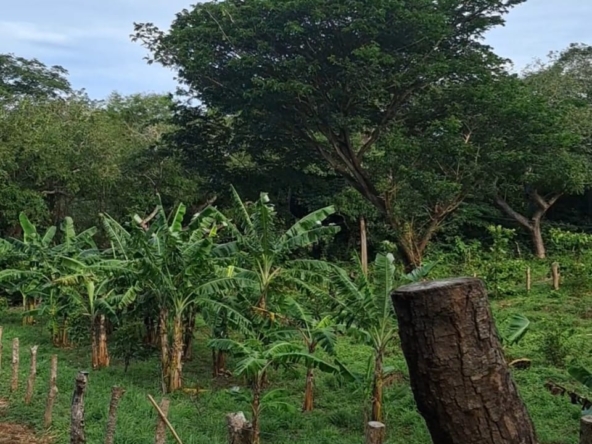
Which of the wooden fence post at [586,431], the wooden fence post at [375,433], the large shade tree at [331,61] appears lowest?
the wooden fence post at [375,433]

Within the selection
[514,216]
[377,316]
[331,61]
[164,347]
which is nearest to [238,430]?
[377,316]

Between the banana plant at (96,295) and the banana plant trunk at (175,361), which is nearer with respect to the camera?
the banana plant trunk at (175,361)

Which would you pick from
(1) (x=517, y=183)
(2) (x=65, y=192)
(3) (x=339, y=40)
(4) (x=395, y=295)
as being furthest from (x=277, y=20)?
(4) (x=395, y=295)

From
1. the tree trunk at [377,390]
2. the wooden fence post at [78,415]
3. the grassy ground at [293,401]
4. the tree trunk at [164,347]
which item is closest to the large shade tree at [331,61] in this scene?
the grassy ground at [293,401]

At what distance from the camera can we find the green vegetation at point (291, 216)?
23.3 feet

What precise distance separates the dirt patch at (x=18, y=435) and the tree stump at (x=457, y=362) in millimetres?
5155

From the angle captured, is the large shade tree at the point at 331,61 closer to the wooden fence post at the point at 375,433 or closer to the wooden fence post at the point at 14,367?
the wooden fence post at the point at 14,367

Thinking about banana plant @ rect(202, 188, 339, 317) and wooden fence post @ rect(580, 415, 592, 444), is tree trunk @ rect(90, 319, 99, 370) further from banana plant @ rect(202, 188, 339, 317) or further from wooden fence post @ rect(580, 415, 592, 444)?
wooden fence post @ rect(580, 415, 592, 444)

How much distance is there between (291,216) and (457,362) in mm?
18384

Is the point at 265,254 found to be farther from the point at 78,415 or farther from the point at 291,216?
the point at 291,216

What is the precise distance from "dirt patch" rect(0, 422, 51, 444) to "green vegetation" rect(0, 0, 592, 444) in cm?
20

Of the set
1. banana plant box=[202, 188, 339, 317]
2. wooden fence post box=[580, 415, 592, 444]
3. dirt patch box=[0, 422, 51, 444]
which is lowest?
dirt patch box=[0, 422, 51, 444]

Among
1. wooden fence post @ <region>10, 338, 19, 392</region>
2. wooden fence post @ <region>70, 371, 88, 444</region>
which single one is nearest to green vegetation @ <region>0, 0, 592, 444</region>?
wooden fence post @ <region>10, 338, 19, 392</region>

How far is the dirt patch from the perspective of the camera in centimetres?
590
